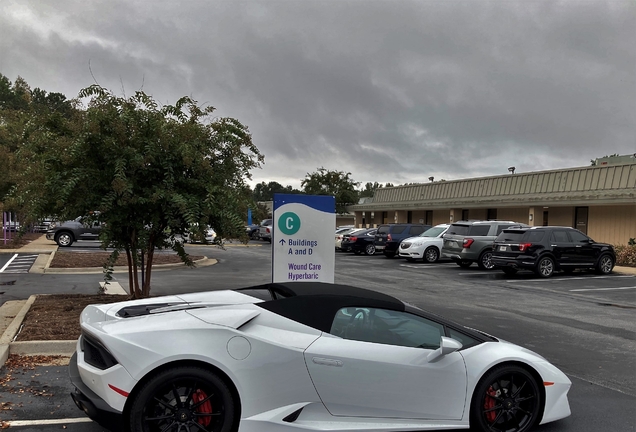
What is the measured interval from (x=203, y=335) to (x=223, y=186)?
218 inches

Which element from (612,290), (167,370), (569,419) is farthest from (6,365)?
(612,290)

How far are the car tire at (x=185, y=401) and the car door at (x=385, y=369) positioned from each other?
2.24ft

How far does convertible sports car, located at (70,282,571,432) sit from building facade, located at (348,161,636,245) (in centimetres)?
2237

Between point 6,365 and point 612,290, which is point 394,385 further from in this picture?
point 612,290

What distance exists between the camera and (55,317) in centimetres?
821

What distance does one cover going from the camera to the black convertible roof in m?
4.19

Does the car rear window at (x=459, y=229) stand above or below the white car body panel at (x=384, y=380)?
above

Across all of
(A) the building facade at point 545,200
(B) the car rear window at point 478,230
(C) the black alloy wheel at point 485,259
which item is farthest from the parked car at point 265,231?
(C) the black alloy wheel at point 485,259

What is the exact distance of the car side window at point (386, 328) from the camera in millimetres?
4211

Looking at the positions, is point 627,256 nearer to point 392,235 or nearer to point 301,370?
point 392,235

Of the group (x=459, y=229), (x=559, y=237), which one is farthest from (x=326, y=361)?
(x=459, y=229)

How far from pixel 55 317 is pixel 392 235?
63.2 feet

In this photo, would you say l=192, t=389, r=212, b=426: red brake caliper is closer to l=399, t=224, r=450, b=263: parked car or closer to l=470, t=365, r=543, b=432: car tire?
l=470, t=365, r=543, b=432: car tire

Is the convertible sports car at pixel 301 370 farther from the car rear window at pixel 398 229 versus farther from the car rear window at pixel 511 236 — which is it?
the car rear window at pixel 398 229
